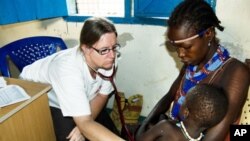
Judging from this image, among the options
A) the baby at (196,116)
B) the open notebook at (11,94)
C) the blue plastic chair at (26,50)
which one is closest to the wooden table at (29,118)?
the open notebook at (11,94)

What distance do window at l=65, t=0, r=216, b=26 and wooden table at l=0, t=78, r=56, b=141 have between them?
96 cm

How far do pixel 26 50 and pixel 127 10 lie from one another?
3.13 feet

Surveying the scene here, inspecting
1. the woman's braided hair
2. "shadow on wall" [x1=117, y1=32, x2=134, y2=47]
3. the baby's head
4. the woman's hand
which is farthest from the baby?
"shadow on wall" [x1=117, y1=32, x2=134, y2=47]

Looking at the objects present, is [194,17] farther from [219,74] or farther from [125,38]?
[125,38]

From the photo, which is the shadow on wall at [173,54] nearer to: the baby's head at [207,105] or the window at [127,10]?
the window at [127,10]

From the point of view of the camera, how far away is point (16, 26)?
2666 mm

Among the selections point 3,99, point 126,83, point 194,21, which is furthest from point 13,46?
point 194,21

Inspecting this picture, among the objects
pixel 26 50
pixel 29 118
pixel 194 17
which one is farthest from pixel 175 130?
pixel 26 50

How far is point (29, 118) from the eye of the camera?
133 cm

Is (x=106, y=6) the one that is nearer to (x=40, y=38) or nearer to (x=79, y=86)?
(x=40, y=38)

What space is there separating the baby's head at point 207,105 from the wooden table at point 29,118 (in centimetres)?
88

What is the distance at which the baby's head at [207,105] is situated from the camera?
951mm

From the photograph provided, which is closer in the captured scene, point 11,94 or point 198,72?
point 198,72

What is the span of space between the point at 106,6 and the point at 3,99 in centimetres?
131
